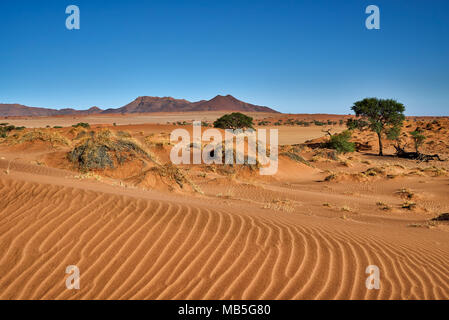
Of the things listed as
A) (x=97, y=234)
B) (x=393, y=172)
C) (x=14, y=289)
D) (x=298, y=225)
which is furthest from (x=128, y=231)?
(x=393, y=172)

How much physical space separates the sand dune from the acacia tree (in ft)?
80.0

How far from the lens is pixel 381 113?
28172mm

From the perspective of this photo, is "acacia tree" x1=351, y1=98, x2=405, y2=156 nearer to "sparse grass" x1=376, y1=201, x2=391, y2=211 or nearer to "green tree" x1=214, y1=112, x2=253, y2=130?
"green tree" x1=214, y1=112, x2=253, y2=130

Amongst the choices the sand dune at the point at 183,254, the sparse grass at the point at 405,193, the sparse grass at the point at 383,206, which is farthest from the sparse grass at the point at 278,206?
the sparse grass at the point at 405,193

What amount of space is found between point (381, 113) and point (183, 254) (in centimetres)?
2843

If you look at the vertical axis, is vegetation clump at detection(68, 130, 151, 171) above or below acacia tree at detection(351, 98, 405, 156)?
below

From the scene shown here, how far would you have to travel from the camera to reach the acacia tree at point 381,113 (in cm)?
2762

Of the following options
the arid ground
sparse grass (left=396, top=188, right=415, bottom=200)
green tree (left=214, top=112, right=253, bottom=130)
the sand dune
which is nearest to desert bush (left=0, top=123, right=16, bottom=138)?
green tree (left=214, top=112, right=253, bottom=130)

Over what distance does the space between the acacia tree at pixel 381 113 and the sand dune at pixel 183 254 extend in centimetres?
2440

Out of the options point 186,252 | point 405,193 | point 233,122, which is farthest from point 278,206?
point 233,122

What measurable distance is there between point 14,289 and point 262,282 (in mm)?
2521

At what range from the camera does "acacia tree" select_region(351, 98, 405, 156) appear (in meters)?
27.6

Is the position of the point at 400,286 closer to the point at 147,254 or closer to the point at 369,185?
the point at 147,254

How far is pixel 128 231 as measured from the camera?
440 cm
